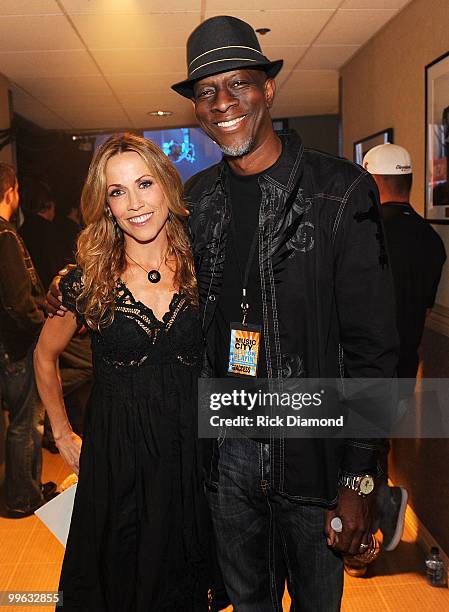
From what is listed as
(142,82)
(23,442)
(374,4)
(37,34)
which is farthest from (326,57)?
(23,442)

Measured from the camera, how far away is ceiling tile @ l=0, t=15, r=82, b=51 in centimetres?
404

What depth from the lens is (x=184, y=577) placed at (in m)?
1.97

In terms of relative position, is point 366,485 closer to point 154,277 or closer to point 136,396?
point 136,396

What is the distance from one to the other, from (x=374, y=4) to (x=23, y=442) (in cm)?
307

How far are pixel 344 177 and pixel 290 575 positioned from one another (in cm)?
104

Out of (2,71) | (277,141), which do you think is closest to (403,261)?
(277,141)

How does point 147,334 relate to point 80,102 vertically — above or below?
below

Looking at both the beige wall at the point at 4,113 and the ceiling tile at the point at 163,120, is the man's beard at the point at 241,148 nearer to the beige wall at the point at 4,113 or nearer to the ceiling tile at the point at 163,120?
the beige wall at the point at 4,113

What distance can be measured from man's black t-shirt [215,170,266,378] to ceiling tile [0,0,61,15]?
2498mm

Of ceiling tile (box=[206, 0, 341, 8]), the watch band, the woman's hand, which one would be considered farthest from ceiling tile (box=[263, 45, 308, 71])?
the watch band

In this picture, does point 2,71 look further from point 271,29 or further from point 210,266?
point 210,266

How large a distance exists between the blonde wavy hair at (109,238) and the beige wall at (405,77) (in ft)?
5.04

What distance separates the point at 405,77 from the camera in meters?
3.83

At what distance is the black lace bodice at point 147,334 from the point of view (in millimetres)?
1865
